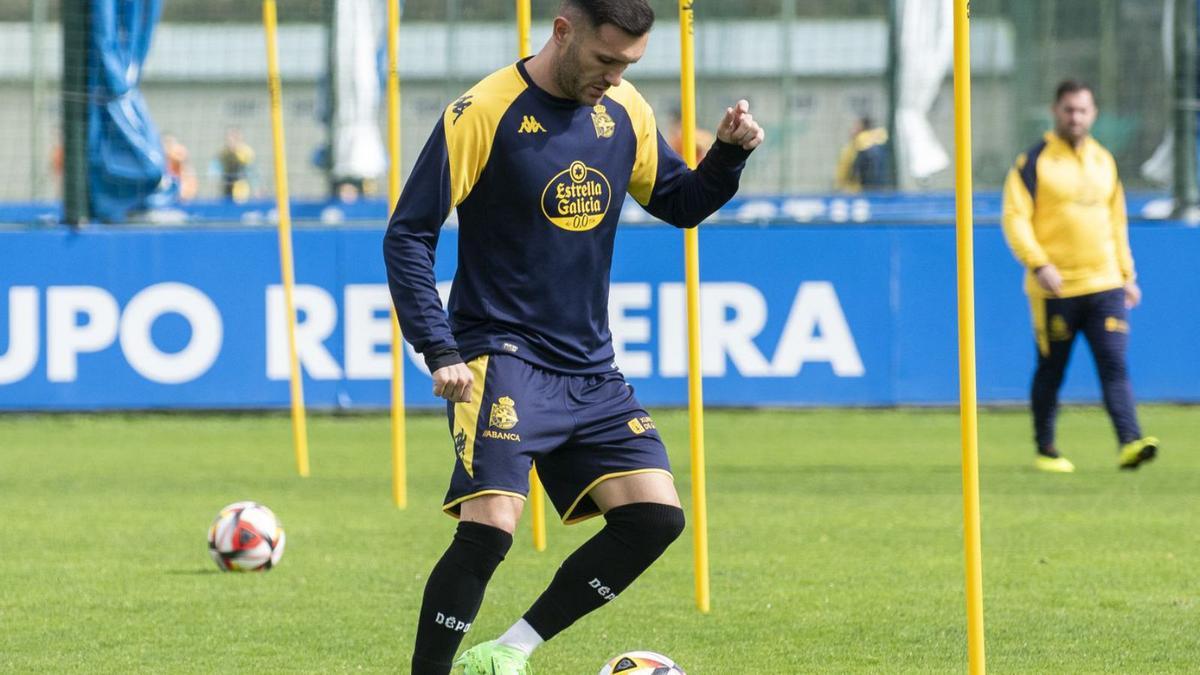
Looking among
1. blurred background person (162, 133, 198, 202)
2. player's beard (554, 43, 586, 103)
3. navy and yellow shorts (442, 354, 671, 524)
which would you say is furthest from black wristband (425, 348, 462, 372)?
blurred background person (162, 133, 198, 202)

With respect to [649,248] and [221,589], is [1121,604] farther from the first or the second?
[649,248]

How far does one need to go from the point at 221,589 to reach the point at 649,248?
7.87 meters

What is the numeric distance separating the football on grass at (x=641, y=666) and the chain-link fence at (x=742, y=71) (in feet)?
39.1

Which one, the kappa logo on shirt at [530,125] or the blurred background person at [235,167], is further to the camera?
the blurred background person at [235,167]

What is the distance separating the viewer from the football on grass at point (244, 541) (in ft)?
27.4

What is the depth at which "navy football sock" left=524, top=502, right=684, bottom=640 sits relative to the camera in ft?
18.5

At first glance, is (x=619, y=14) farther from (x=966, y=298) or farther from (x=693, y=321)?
(x=693, y=321)

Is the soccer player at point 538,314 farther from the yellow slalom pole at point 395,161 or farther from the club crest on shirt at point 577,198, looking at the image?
the yellow slalom pole at point 395,161

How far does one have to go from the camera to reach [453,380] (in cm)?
519

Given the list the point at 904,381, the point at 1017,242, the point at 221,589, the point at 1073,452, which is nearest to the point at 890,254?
the point at 904,381

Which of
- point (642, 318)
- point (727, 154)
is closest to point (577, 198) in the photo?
point (727, 154)

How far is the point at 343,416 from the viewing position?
1564 cm

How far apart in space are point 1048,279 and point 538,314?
6.64 m

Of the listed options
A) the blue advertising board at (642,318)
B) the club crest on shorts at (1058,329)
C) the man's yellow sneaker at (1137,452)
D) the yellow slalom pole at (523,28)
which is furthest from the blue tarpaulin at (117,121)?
the yellow slalom pole at (523,28)
